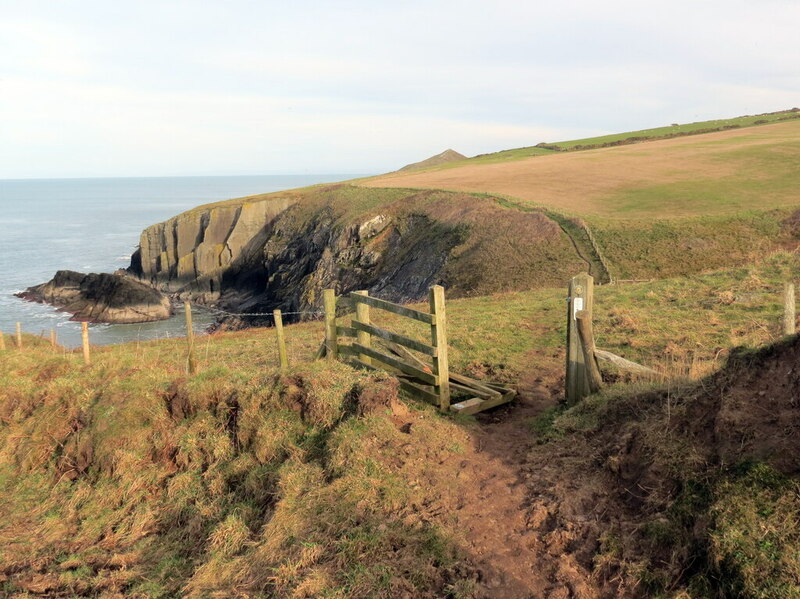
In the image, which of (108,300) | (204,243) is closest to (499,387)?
(108,300)

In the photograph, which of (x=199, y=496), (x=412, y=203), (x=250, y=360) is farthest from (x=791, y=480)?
(x=412, y=203)

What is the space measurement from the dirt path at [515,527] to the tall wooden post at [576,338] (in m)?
1.09

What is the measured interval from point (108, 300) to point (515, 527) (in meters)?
49.5

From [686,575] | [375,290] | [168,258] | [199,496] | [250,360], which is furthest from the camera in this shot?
[168,258]

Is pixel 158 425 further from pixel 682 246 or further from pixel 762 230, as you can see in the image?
pixel 762 230

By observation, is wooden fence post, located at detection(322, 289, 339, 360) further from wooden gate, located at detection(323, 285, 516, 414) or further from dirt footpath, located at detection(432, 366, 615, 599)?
dirt footpath, located at detection(432, 366, 615, 599)

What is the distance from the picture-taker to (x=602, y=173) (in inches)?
2140

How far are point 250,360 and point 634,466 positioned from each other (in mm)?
11502

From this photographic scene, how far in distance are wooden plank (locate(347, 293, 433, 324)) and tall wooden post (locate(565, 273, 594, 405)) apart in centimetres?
221

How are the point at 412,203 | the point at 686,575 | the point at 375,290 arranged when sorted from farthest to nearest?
the point at 412,203
the point at 375,290
the point at 686,575

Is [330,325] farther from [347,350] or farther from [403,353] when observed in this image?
[403,353]

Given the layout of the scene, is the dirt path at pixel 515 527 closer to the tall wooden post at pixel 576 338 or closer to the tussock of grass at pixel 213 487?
the tussock of grass at pixel 213 487

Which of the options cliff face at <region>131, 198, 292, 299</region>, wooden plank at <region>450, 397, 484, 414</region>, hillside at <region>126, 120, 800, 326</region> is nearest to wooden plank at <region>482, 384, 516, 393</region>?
wooden plank at <region>450, 397, 484, 414</region>

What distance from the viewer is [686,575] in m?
5.11
